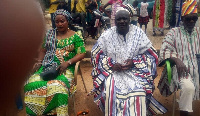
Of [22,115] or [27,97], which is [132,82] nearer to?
[27,97]

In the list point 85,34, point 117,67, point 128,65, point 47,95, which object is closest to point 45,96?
point 47,95

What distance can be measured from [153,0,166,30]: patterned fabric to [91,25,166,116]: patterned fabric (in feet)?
12.5

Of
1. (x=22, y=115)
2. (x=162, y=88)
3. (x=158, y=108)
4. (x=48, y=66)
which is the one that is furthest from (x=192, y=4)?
(x=22, y=115)

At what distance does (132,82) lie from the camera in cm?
289

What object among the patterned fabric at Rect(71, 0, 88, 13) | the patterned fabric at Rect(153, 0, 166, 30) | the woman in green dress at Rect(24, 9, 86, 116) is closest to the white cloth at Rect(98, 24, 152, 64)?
the woman in green dress at Rect(24, 9, 86, 116)

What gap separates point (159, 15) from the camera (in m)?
6.91

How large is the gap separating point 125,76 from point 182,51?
869 millimetres

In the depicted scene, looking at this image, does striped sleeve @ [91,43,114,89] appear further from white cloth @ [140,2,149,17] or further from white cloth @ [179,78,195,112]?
white cloth @ [140,2,149,17]

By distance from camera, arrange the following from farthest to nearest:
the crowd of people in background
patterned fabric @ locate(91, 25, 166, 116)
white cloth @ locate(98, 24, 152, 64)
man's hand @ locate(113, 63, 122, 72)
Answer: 1. white cloth @ locate(98, 24, 152, 64)
2. man's hand @ locate(113, 63, 122, 72)
3. the crowd of people in background
4. patterned fabric @ locate(91, 25, 166, 116)

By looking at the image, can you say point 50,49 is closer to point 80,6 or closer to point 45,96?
point 45,96

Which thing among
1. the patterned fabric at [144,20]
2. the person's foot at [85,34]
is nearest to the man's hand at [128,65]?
the person's foot at [85,34]

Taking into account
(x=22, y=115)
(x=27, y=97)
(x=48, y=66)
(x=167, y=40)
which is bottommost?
(x=22, y=115)

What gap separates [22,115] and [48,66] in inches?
32.0

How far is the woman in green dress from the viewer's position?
9.61 ft
